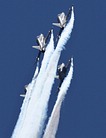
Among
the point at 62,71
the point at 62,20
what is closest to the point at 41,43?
the point at 62,20

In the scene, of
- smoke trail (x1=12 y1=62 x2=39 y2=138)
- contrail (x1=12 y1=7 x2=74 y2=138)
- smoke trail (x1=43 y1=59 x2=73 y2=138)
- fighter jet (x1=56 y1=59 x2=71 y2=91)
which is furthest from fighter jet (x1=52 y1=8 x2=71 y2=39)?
smoke trail (x1=43 y1=59 x2=73 y2=138)

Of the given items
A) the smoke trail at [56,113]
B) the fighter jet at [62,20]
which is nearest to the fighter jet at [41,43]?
the fighter jet at [62,20]

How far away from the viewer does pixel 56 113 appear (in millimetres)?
36812

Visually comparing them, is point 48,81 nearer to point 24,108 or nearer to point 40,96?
point 40,96

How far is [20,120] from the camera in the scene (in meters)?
38.5

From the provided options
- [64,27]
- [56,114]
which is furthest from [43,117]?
[64,27]

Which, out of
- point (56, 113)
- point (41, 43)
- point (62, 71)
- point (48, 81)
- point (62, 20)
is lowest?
point (56, 113)

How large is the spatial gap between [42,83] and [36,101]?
3.96 ft

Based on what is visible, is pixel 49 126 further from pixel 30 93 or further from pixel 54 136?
pixel 30 93

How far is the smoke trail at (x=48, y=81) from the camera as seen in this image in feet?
120

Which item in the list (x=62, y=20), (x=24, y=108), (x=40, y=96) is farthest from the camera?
(x=62, y=20)

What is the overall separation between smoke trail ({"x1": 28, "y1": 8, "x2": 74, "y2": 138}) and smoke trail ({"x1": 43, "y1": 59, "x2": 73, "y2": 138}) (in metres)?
0.62

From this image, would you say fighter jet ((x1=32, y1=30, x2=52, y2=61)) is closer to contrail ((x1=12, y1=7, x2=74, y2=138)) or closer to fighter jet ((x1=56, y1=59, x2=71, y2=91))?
contrail ((x1=12, y1=7, x2=74, y2=138))

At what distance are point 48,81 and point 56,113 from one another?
216cm
